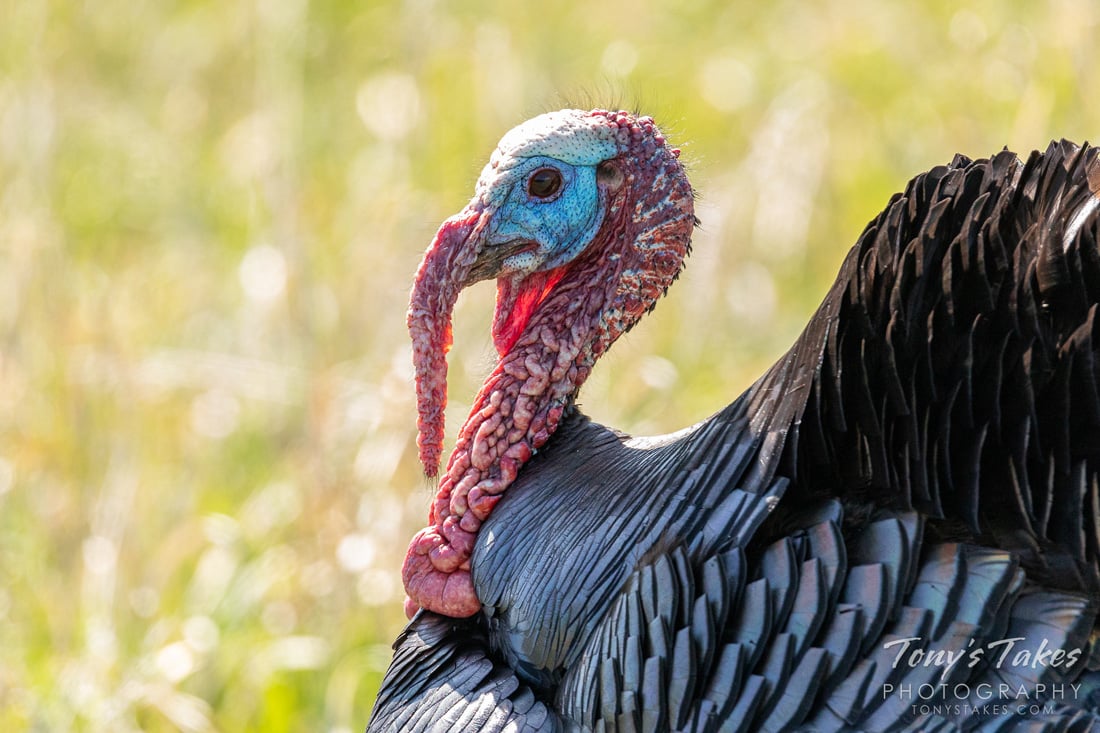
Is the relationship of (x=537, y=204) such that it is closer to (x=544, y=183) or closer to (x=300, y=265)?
(x=544, y=183)

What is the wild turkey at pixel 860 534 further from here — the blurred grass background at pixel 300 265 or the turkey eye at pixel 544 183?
the blurred grass background at pixel 300 265

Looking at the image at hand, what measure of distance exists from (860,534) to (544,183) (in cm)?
89

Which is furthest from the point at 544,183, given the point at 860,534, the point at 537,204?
the point at 860,534

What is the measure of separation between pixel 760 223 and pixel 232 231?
2169 mm

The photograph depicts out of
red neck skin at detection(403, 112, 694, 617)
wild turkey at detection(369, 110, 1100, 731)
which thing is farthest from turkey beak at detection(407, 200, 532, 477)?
wild turkey at detection(369, 110, 1100, 731)

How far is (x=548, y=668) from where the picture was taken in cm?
257

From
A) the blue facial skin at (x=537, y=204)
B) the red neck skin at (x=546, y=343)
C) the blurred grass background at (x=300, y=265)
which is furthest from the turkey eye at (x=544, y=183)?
the blurred grass background at (x=300, y=265)

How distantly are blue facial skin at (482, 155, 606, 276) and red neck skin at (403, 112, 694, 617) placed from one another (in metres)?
0.05

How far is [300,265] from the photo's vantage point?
14.6 ft

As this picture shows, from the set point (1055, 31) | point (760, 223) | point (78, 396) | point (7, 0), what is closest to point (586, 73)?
point (760, 223)

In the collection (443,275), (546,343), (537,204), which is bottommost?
(546,343)

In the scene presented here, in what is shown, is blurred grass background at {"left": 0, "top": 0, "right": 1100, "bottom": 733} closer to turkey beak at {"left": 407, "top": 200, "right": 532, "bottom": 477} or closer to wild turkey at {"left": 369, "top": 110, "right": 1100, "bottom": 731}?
turkey beak at {"left": 407, "top": 200, "right": 532, "bottom": 477}

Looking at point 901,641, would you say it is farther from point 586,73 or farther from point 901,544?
point 586,73

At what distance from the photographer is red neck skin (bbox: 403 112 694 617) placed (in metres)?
2.81
